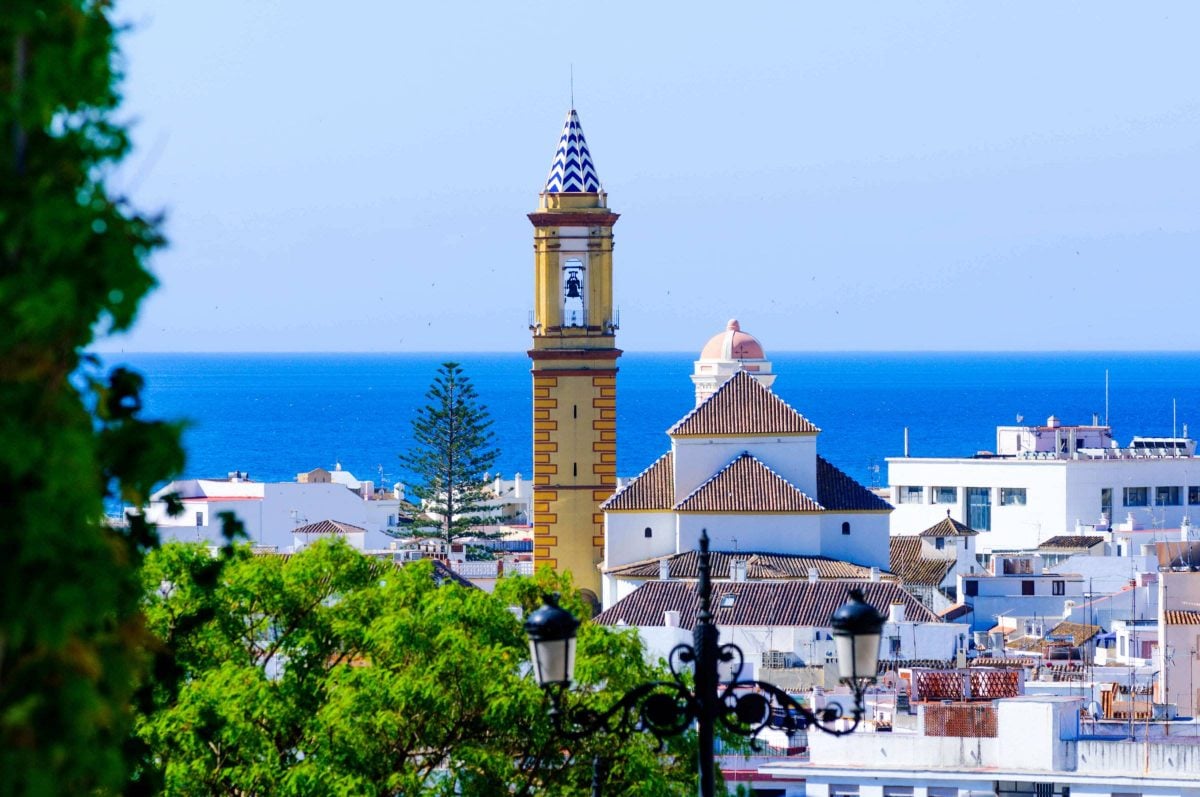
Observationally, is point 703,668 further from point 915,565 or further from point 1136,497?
point 1136,497

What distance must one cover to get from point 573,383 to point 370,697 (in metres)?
27.9

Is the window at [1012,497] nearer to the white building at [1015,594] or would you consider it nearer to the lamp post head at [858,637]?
the white building at [1015,594]

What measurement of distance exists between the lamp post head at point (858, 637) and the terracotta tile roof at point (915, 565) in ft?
135

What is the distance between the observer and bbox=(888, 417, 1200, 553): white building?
7800cm

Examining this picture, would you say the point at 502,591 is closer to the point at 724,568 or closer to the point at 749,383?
the point at 724,568

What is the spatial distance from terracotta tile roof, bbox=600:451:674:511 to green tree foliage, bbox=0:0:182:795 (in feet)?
120

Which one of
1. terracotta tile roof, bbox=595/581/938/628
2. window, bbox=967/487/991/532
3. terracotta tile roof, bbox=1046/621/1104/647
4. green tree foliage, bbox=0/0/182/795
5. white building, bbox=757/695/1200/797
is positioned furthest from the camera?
window, bbox=967/487/991/532

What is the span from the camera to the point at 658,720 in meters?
9.48

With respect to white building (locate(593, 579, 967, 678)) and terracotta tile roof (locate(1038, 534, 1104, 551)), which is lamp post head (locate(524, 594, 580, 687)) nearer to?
white building (locate(593, 579, 967, 678))

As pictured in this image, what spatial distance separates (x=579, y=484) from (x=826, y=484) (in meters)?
4.10


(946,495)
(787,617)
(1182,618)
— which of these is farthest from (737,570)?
(946,495)

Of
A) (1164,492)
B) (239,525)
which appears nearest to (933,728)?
(239,525)

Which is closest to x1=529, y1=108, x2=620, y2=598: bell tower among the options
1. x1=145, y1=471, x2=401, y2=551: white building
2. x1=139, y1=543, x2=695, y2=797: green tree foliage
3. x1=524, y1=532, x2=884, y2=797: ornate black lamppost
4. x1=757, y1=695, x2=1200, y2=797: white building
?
x1=757, y1=695, x2=1200, y2=797: white building

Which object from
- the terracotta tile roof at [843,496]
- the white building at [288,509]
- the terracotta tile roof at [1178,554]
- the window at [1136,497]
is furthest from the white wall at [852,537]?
the window at [1136,497]
